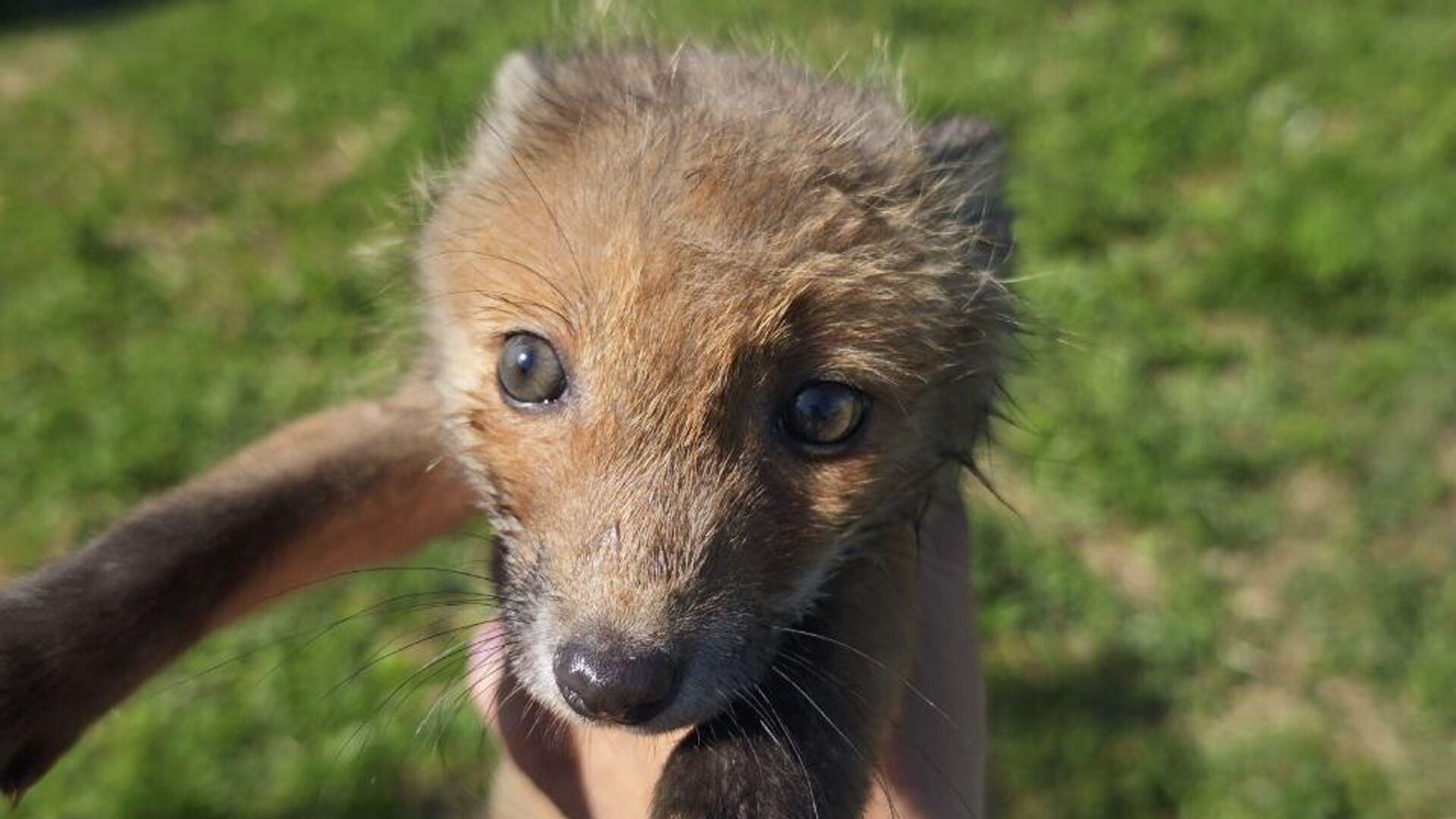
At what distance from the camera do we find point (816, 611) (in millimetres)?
2629

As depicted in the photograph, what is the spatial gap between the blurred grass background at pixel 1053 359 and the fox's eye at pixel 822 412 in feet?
3.79

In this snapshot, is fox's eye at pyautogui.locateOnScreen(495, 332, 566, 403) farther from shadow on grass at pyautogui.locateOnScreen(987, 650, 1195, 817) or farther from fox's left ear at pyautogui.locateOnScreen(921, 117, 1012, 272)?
shadow on grass at pyautogui.locateOnScreen(987, 650, 1195, 817)

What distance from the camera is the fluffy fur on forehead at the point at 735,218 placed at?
7.59 feet

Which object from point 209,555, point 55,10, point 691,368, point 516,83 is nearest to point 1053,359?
point 516,83

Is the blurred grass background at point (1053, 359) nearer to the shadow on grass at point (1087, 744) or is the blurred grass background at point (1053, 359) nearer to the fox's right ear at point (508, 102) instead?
the shadow on grass at point (1087, 744)

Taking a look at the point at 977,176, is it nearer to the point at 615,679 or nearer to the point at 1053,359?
the point at 615,679

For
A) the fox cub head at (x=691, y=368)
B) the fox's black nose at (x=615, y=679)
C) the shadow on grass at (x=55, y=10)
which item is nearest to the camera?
the fox's black nose at (x=615, y=679)

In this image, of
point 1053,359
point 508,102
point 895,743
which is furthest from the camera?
point 1053,359

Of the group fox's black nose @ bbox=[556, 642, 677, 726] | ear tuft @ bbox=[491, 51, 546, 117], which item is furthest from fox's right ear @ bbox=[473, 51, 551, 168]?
fox's black nose @ bbox=[556, 642, 677, 726]

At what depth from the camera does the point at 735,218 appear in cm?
238

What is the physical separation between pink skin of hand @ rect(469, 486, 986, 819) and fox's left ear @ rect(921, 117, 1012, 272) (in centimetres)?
66

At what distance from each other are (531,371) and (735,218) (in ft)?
1.60

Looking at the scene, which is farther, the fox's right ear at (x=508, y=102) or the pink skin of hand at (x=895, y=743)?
the fox's right ear at (x=508, y=102)

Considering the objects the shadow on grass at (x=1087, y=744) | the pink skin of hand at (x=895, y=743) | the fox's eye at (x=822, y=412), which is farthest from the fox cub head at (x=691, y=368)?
the shadow on grass at (x=1087, y=744)
